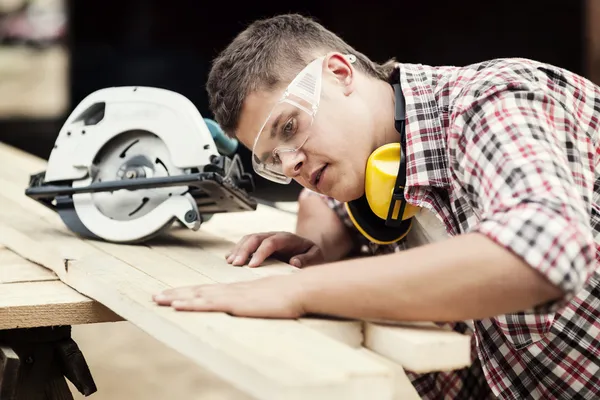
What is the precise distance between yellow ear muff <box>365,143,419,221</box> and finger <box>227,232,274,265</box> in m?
0.30

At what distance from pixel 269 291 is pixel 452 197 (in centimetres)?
38

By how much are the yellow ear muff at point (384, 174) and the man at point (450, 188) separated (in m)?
0.03

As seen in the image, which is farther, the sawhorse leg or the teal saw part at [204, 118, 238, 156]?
the teal saw part at [204, 118, 238, 156]

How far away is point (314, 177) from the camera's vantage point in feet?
5.32

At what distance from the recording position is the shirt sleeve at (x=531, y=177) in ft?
3.75

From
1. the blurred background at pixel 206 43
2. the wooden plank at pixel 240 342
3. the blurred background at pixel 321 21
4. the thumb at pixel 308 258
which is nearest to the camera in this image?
the wooden plank at pixel 240 342

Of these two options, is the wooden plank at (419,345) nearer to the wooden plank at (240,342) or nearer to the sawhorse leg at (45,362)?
the wooden plank at (240,342)

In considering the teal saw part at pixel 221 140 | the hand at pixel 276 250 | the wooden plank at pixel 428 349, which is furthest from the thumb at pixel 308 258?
the wooden plank at pixel 428 349

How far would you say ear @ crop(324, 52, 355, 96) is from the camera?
64.2 inches

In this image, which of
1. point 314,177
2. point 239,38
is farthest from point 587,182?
point 239,38

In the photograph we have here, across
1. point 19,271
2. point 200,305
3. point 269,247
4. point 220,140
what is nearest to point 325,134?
point 269,247

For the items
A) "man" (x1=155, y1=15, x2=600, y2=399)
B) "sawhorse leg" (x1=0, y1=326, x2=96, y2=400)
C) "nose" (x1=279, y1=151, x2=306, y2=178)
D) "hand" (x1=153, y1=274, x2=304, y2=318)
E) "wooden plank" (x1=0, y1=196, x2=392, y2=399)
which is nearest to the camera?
"wooden plank" (x1=0, y1=196, x2=392, y2=399)

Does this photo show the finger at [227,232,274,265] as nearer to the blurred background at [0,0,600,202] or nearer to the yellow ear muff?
the yellow ear muff

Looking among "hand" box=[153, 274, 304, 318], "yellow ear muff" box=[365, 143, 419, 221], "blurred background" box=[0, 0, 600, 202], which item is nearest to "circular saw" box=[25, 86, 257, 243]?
"yellow ear muff" box=[365, 143, 419, 221]
